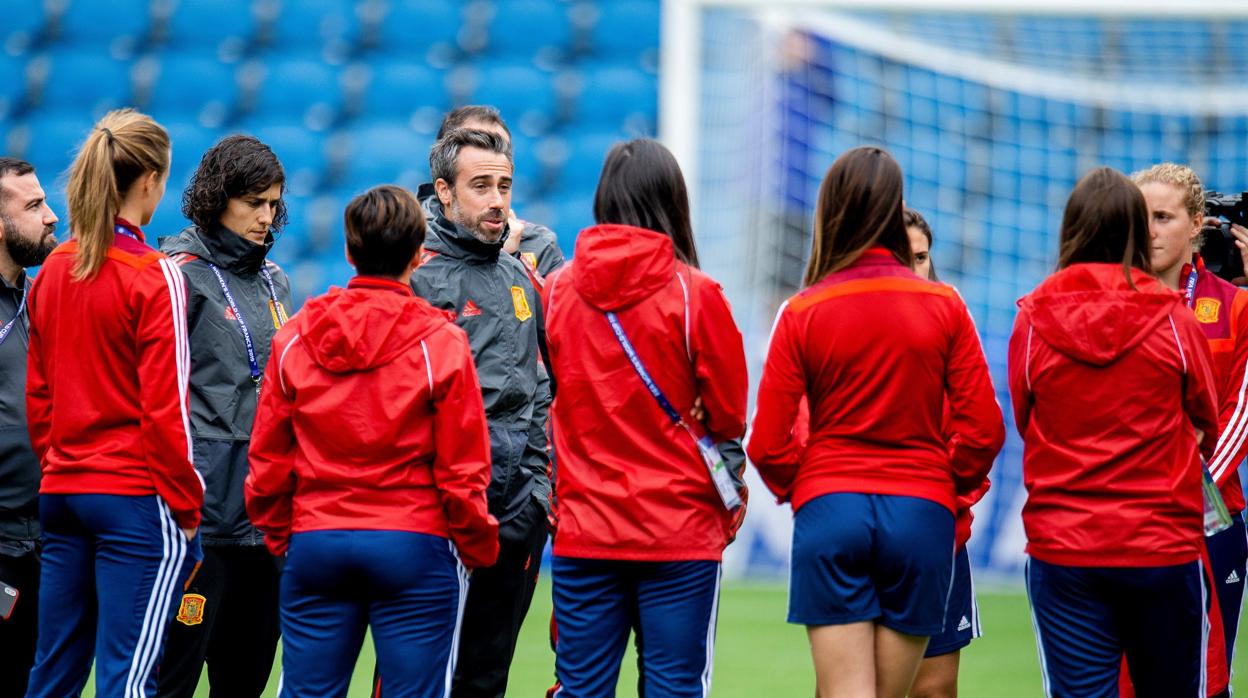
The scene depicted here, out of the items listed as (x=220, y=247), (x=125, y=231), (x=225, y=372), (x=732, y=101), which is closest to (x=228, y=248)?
(x=220, y=247)

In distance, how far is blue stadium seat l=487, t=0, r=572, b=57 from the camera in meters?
10.4

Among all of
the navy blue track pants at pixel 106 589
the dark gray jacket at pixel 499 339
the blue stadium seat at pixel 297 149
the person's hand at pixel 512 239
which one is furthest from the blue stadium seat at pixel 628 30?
the navy blue track pants at pixel 106 589

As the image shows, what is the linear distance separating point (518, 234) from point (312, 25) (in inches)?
256

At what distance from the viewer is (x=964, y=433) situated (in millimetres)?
3346

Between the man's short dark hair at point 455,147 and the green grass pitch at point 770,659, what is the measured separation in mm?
2241

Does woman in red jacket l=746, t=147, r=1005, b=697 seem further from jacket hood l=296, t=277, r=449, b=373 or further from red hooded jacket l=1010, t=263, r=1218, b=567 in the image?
jacket hood l=296, t=277, r=449, b=373

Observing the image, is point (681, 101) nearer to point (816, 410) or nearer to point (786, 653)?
point (786, 653)

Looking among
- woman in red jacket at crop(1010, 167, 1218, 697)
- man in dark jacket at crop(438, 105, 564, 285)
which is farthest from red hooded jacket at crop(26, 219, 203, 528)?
woman in red jacket at crop(1010, 167, 1218, 697)

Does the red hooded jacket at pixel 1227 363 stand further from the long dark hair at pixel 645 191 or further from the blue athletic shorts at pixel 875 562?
the long dark hair at pixel 645 191

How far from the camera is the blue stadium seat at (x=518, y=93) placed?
33.3 feet

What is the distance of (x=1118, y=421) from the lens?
11.1 feet

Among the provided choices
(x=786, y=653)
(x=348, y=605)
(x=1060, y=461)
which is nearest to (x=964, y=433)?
(x=1060, y=461)

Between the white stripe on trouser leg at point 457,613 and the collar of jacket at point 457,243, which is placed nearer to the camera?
the white stripe on trouser leg at point 457,613

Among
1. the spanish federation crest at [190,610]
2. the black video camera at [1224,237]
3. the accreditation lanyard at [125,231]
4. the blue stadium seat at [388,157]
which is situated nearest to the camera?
the accreditation lanyard at [125,231]
